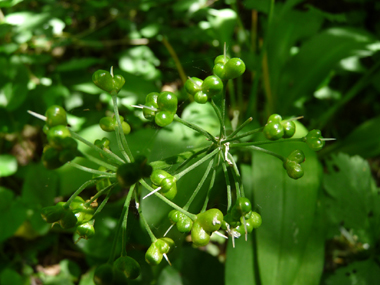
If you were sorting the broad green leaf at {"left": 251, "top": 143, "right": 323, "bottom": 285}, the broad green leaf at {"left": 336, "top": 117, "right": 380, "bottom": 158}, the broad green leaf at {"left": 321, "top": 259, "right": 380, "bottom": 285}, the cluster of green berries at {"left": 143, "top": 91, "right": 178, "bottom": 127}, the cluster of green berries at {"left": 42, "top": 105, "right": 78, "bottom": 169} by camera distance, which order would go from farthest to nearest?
the broad green leaf at {"left": 336, "top": 117, "right": 380, "bottom": 158} < the broad green leaf at {"left": 321, "top": 259, "right": 380, "bottom": 285} < the broad green leaf at {"left": 251, "top": 143, "right": 323, "bottom": 285} < the cluster of green berries at {"left": 143, "top": 91, "right": 178, "bottom": 127} < the cluster of green berries at {"left": 42, "top": 105, "right": 78, "bottom": 169}

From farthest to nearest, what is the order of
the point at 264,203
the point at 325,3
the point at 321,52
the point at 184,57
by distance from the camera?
the point at 325,3
the point at 184,57
the point at 321,52
the point at 264,203

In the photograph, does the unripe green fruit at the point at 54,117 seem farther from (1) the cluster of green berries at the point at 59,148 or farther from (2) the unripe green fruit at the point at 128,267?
(2) the unripe green fruit at the point at 128,267

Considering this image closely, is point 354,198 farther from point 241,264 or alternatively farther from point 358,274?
point 241,264

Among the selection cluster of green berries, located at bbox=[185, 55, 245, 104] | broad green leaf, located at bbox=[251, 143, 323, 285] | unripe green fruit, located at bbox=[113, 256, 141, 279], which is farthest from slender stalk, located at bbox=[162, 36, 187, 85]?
unripe green fruit, located at bbox=[113, 256, 141, 279]

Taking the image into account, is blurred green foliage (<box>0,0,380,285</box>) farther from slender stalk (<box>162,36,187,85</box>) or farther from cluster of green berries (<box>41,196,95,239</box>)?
cluster of green berries (<box>41,196,95,239</box>)

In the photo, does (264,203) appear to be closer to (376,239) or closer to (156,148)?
(156,148)

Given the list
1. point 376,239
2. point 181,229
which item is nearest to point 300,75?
point 376,239

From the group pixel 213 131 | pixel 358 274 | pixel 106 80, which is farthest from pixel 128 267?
pixel 358 274
